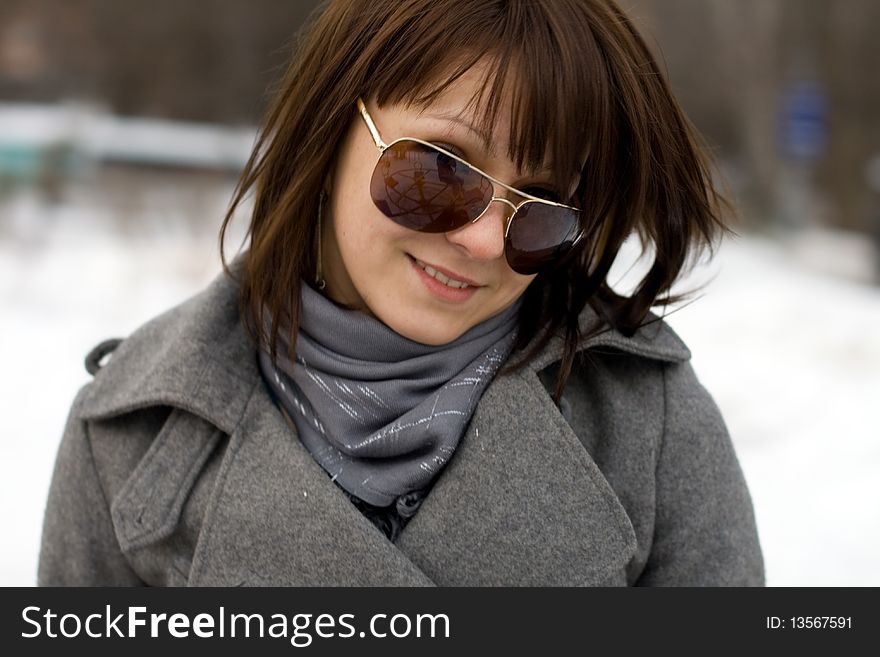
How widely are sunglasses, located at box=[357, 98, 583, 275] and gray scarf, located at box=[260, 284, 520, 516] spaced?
0.24 meters

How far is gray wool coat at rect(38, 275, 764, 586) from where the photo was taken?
166 centimetres

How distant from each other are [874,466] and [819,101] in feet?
22.9

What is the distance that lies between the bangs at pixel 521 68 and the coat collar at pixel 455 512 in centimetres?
41

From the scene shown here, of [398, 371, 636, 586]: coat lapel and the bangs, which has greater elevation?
the bangs

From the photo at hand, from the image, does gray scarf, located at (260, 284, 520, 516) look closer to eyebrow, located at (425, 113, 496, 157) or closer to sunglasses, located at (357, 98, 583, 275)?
sunglasses, located at (357, 98, 583, 275)

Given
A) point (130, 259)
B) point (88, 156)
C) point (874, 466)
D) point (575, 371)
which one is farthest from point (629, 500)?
point (88, 156)

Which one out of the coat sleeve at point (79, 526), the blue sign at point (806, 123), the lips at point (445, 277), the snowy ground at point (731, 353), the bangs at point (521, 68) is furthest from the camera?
the blue sign at point (806, 123)

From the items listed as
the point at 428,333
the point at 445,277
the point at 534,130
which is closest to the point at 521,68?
the point at 534,130

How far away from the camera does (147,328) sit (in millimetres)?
1914

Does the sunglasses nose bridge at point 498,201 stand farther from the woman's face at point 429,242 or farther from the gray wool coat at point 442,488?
the gray wool coat at point 442,488

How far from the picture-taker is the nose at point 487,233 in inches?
59.2

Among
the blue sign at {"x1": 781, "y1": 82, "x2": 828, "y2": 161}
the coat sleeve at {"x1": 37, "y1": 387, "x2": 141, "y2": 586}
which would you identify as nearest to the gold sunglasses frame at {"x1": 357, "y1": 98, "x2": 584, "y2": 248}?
the coat sleeve at {"x1": 37, "y1": 387, "x2": 141, "y2": 586}

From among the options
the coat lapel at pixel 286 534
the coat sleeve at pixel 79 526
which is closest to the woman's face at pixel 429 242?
the coat lapel at pixel 286 534

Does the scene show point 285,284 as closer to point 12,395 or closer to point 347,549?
point 347,549
